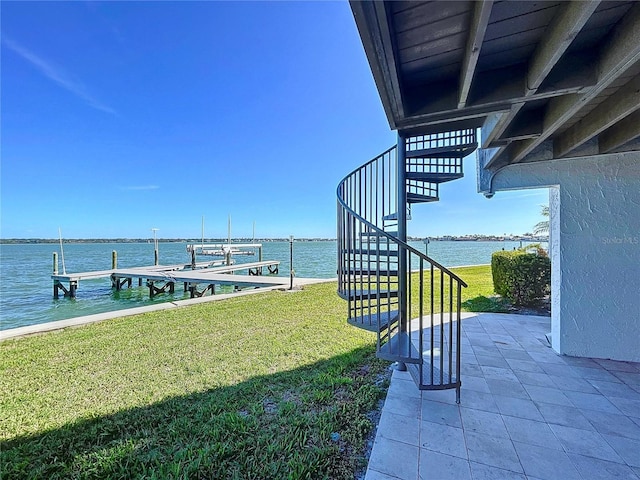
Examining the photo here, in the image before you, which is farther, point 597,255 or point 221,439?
point 597,255

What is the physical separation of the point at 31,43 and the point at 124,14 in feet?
6.00

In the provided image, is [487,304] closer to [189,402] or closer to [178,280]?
[189,402]

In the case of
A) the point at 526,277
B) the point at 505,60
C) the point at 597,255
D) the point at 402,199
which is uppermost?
the point at 505,60

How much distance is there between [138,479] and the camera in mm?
1516

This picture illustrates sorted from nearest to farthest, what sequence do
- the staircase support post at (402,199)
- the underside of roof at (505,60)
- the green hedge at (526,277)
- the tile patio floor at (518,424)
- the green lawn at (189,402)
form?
the underside of roof at (505,60), the tile patio floor at (518,424), the green lawn at (189,402), the staircase support post at (402,199), the green hedge at (526,277)

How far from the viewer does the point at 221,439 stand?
1844mm

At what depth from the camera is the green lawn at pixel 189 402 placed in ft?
5.39

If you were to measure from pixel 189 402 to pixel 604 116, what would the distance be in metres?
4.19

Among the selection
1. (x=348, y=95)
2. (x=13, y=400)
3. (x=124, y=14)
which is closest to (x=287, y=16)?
(x=348, y=95)

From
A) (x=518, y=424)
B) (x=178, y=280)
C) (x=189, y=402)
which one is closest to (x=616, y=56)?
(x=518, y=424)

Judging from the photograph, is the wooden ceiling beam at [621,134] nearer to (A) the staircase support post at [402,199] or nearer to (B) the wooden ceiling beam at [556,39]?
(B) the wooden ceiling beam at [556,39]

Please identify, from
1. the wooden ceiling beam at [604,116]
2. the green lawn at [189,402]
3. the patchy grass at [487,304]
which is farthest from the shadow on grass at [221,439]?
the patchy grass at [487,304]

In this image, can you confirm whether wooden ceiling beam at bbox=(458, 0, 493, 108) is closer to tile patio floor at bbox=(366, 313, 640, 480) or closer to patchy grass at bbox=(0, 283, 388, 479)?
tile patio floor at bbox=(366, 313, 640, 480)

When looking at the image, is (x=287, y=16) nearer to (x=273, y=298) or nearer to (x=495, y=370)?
(x=273, y=298)
